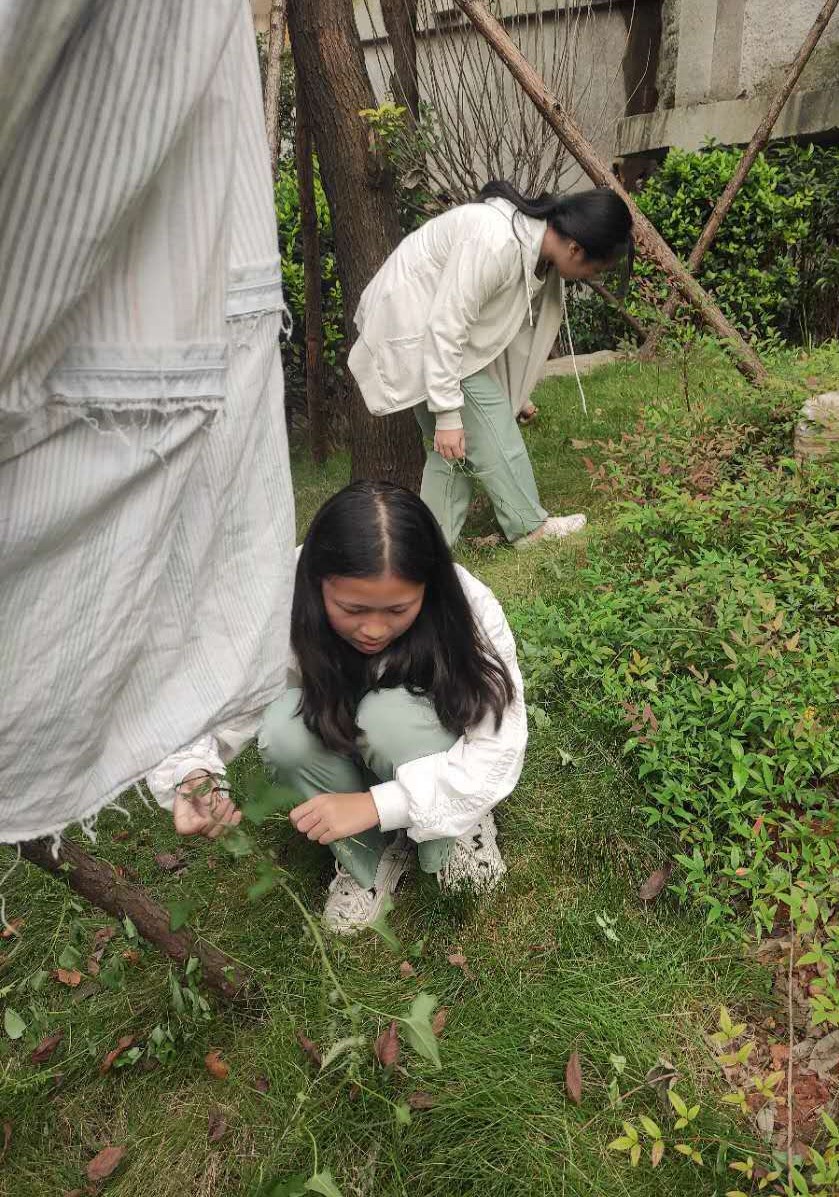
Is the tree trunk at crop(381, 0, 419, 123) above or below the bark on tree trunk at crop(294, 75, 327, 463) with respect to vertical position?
above

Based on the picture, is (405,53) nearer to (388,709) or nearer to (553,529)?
(553,529)

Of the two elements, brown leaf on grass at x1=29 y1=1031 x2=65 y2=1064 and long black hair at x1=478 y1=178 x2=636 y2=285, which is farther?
long black hair at x1=478 y1=178 x2=636 y2=285

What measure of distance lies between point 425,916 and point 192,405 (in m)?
1.55

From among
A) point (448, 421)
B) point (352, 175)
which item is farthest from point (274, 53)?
point (448, 421)

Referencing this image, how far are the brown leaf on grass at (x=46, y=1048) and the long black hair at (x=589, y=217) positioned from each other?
2943mm

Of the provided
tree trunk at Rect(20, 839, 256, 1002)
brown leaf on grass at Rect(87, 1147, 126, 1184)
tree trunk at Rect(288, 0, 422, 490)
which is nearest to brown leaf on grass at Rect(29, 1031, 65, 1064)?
brown leaf on grass at Rect(87, 1147, 126, 1184)

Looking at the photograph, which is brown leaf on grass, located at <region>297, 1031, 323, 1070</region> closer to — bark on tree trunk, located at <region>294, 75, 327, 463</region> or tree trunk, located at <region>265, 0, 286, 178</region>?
tree trunk, located at <region>265, 0, 286, 178</region>

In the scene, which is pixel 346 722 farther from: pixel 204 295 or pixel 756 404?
pixel 756 404

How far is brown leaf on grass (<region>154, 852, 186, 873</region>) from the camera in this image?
2.33m

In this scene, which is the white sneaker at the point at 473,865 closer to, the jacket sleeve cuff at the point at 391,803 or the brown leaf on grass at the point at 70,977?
the jacket sleeve cuff at the point at 391,803

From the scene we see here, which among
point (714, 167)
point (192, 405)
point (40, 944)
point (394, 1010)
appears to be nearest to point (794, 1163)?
point (394, 1010)

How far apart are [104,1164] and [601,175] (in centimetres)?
375

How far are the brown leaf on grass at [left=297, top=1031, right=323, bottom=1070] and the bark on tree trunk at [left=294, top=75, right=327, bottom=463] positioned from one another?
3.52 metres

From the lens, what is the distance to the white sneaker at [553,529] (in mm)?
3643
